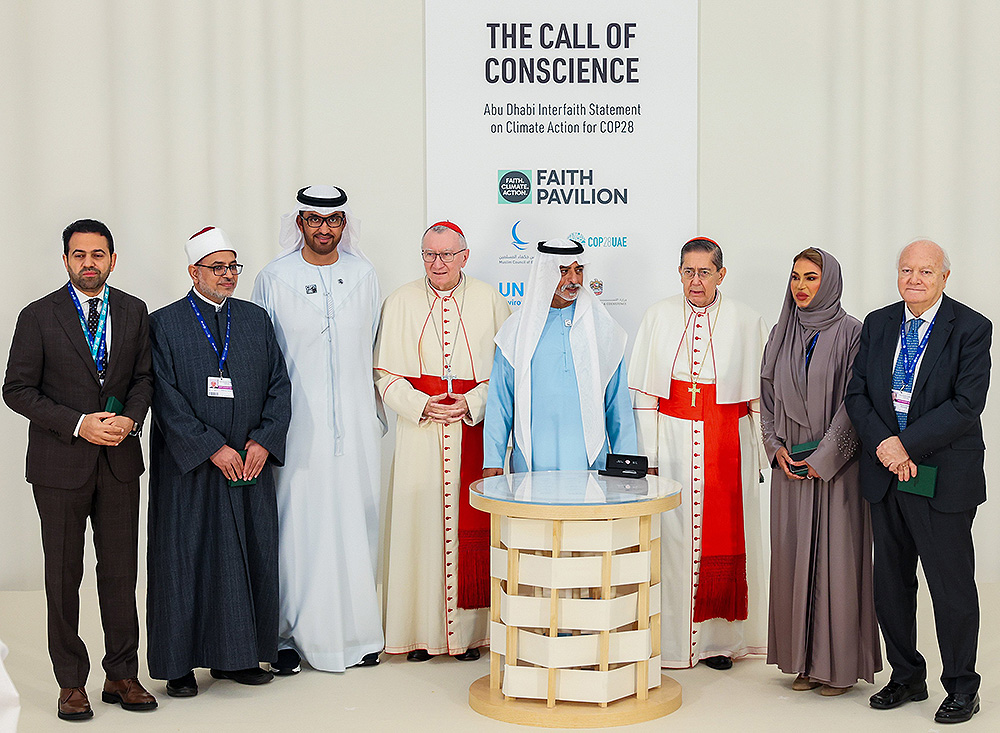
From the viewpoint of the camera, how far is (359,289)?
4.38 m

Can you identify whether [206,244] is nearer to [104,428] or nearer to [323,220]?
[323,220]

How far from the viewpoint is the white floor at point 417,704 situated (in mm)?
3574

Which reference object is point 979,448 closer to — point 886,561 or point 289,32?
point 886,561

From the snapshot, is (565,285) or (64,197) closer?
(565,285)

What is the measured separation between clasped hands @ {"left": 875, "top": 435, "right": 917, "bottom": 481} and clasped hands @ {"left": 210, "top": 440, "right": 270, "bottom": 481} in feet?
7.53

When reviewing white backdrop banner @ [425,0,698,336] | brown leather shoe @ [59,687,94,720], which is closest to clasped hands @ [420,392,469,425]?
white backdrop banner @ [425,0,698,336]

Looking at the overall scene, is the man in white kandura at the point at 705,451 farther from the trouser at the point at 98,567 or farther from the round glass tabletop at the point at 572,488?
the trouser at the point at 98,567

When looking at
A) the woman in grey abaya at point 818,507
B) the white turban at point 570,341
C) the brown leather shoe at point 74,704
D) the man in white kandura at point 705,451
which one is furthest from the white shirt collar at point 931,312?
the brown leather shoe at point 74,704

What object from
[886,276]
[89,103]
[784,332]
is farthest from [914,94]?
[89,103]

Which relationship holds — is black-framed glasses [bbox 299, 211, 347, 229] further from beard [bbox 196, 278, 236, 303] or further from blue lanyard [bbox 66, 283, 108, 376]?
blue lanyard [bbox 66, 283, 108, 376]

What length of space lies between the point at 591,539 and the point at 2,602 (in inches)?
140

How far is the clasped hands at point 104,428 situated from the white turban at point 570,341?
1.47 metres

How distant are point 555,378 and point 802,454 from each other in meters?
1.00

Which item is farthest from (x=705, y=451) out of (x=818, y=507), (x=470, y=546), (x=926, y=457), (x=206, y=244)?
(x=206, y=244)
